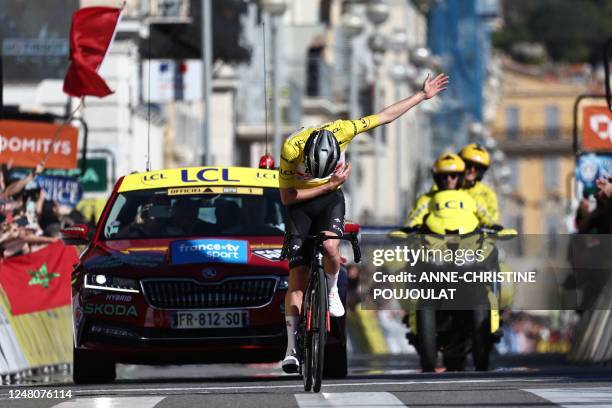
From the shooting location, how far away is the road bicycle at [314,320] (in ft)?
41.3

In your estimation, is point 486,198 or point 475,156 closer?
point 486,198

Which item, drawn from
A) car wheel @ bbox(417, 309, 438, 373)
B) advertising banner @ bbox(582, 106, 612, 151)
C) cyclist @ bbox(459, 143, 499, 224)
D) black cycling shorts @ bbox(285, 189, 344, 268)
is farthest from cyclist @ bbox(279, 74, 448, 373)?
advertising banner @ bbox(582, 106, 612, 151)

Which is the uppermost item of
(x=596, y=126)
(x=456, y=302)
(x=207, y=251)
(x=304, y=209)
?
(x=596, y=126)

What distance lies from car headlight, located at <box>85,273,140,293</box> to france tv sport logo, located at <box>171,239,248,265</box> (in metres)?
0.33

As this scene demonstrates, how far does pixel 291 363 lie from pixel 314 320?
1.32 ft

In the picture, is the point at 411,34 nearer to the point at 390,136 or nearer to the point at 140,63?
the point at 390,136

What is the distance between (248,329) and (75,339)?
126 cm

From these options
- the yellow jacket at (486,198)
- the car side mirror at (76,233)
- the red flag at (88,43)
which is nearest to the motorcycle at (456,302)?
the yellow jacket at (486,198)

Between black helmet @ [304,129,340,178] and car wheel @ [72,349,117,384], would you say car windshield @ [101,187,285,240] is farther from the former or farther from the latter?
black helmet @ [304,129,340,178]

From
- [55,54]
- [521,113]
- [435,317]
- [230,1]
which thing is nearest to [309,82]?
[230,1]

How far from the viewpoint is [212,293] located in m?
15.0

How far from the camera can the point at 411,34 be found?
7981 centimetres

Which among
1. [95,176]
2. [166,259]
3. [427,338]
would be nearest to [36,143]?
[95,176]

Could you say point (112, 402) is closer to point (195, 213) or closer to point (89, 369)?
point (89, 369)
